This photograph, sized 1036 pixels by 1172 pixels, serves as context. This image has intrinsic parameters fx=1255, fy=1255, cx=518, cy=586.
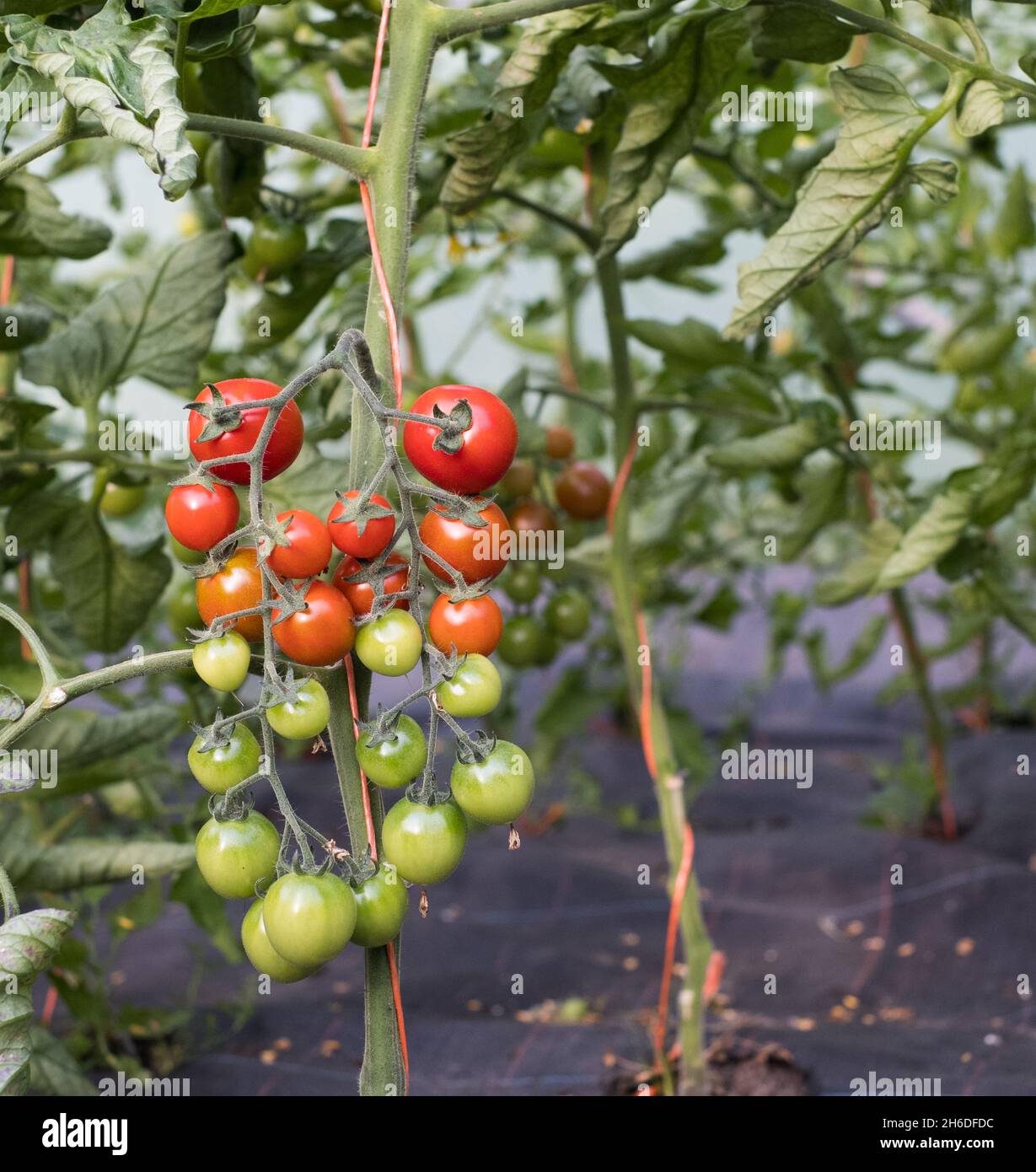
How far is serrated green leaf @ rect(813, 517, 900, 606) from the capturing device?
125 centimetres

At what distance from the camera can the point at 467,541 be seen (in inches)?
22.9

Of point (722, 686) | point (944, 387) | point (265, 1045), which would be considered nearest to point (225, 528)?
point (265, 1045)

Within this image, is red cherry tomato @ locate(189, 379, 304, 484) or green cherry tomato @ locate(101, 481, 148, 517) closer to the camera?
red cherry tomato @ locate(189, 379, 304, 484)

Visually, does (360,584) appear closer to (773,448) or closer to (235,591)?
(235,591)

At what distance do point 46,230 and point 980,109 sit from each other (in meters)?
0.70

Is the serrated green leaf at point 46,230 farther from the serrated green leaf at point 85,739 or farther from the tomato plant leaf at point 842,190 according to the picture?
the tomato plant leaf at point 842,190

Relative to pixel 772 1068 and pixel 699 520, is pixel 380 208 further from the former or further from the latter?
pixel 699 520

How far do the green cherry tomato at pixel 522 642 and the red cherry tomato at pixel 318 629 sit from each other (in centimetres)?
67

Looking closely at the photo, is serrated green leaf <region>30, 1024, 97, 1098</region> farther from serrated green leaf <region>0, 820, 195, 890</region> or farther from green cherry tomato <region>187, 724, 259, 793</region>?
green cherry tomato <region>187, 724, 259, 793</region>

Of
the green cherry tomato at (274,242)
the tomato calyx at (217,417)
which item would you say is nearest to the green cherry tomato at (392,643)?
the tomato calyx at (217,417)

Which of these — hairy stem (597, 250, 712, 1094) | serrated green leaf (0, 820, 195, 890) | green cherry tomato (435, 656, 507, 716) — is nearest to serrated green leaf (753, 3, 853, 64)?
hairy stem (597, 250, 712, 1094)

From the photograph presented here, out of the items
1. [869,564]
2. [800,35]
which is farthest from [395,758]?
[869,564]

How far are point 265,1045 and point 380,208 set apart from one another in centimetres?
105

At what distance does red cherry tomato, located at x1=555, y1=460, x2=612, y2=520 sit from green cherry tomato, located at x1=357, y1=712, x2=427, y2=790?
685 millimetres
